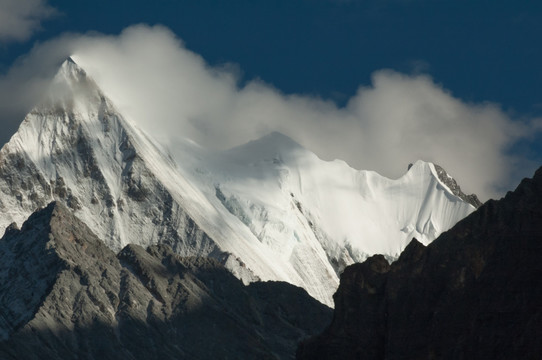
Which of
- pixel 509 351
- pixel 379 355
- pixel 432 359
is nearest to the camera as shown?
pixel 509 351

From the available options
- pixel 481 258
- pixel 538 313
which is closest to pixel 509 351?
pixel 538 313

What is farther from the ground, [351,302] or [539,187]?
[539,187]

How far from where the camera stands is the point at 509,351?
13438 centimetres

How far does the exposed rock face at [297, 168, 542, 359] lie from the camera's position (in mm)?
138250

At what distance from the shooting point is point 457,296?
145875mm

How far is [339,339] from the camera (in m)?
161

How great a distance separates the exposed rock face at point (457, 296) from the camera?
138 meters

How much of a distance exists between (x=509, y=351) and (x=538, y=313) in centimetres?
360

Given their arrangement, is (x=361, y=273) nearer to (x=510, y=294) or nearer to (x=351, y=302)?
(x=351, y=302)

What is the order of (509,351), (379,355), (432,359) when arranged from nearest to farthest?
1. (509,351)
2. (432,359)
3. (379,355)

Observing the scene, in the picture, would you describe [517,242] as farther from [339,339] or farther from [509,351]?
[339,339]

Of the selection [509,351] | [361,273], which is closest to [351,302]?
[361,273]

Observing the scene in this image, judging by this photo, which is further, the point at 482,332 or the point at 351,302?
the point at 351,302

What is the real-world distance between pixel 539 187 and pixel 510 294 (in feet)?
45.0
